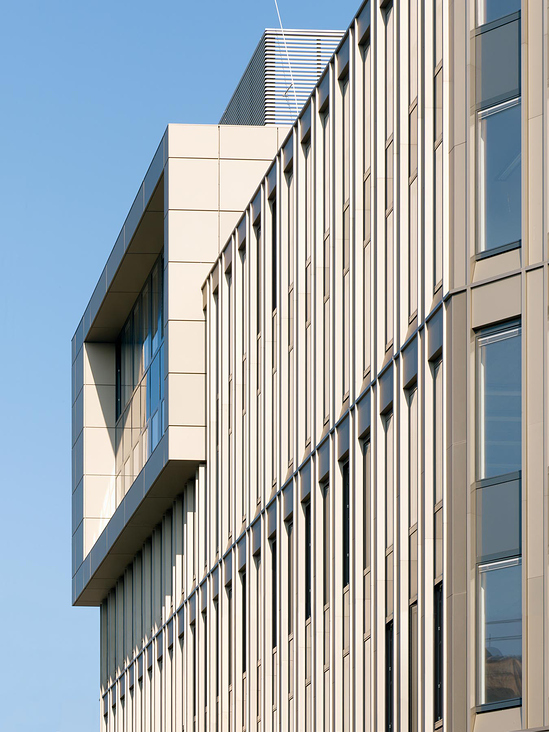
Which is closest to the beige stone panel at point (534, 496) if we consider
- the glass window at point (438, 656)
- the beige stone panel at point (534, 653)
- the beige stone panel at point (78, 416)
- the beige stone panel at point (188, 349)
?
the beige stone panel at point (534, 653)

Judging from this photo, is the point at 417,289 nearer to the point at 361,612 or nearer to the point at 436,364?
the point at 436,364

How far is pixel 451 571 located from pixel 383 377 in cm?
507

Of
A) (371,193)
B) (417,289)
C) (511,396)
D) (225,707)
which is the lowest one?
(225,707)

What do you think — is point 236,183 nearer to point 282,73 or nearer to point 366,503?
point 282,73

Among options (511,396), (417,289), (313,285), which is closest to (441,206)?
(417,289)

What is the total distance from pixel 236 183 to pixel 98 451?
16.7 metres

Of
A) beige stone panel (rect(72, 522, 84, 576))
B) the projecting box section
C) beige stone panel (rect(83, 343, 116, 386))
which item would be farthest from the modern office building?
beige stone panel (rect(72, 522, 84, 576))

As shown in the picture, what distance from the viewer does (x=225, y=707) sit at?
38562mm

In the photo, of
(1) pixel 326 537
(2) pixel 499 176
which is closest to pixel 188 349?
(1) pixel 326 537

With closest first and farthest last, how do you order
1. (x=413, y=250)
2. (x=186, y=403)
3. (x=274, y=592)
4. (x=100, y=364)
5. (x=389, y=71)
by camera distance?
(x=413, y=250), (x=389, y=71), (x=274, y=592), (x=186, y=403), (x=100, y=364)

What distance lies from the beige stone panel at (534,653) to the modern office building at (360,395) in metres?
0.03

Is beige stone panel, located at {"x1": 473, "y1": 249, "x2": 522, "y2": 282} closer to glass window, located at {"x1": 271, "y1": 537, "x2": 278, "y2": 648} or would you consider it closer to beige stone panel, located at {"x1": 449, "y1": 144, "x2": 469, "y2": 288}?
beige stone panel, located at {"x1": 449, "y1": 144, "x2": 469, "y2": 288}

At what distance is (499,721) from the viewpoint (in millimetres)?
20469

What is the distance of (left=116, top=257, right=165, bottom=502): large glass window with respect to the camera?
4675 cm
